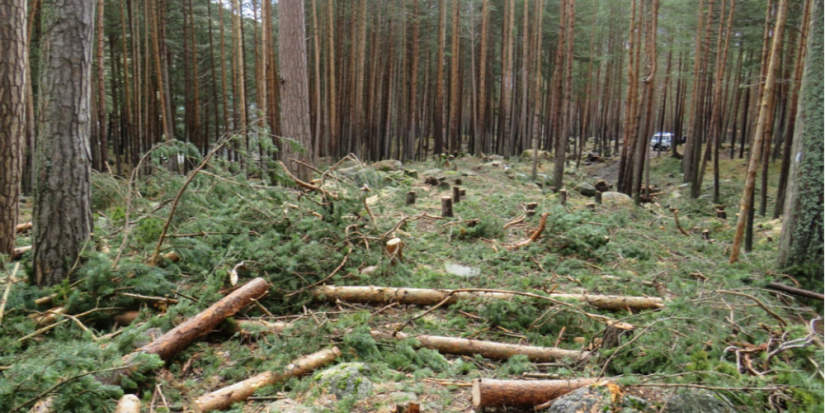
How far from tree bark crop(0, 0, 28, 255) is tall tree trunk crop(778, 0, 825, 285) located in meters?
8.70

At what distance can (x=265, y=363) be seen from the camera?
3426mm

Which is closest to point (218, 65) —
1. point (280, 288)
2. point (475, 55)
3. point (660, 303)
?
point (475, 55)

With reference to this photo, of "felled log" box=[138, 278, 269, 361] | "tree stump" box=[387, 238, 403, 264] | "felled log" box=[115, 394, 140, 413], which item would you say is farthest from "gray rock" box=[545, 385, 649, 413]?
"tree stump" box=[387, 238, 403, 264]

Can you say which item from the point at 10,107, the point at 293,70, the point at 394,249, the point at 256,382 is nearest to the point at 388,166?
the point at 293,70

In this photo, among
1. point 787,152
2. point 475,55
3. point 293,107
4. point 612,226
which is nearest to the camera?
point 612,226

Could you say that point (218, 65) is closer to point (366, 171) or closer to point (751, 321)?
point (366, 171)

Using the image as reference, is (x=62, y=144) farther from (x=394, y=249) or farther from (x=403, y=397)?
(x=403, y=397)

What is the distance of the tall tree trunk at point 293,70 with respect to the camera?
8781mm

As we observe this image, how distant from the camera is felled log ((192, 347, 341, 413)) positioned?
9.39 ft

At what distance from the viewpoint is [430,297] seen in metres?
4.70

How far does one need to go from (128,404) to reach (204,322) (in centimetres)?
99

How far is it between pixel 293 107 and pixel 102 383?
6799 mm

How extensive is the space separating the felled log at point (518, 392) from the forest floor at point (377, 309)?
21cm

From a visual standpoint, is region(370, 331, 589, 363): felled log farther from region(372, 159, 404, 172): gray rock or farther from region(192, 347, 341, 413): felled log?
region(372, 159, 404, 172): gray rock
